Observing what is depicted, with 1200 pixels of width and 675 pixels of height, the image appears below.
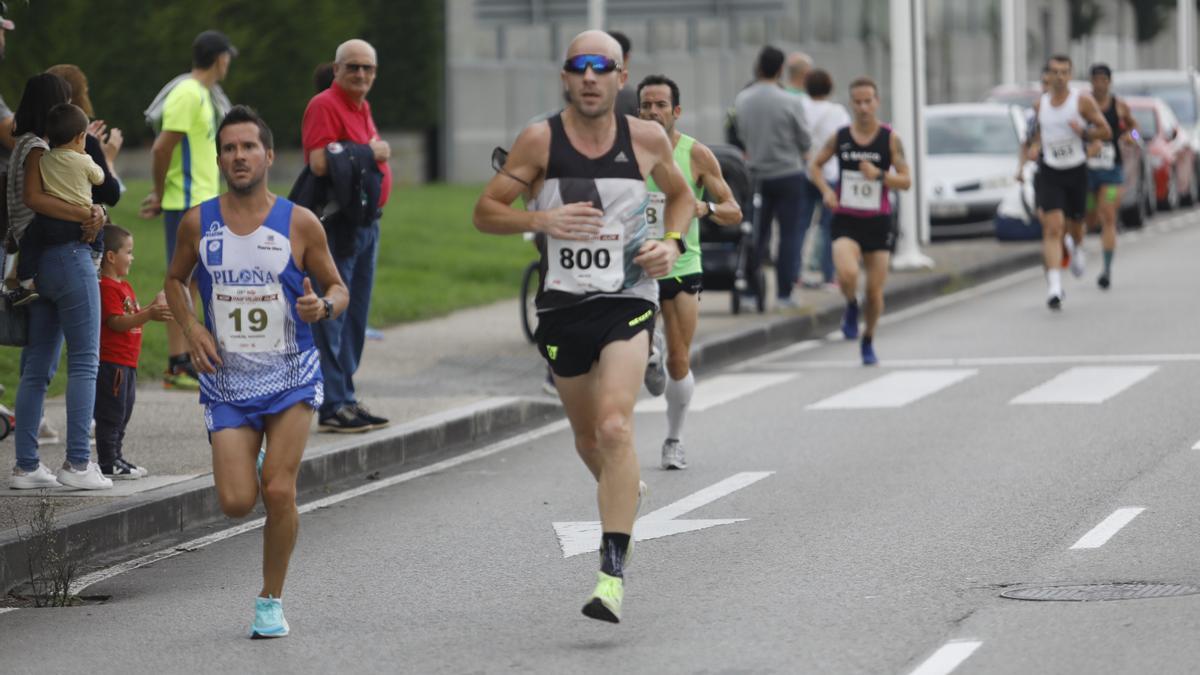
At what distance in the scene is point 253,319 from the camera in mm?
7586

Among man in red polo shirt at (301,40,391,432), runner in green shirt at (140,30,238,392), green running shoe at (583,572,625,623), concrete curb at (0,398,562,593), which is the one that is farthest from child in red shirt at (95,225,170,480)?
green running shoe at (583,572,625,623)

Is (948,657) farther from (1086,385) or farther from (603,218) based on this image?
(1086,385)

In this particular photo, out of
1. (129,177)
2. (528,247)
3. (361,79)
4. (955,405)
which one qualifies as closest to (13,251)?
(361,79)

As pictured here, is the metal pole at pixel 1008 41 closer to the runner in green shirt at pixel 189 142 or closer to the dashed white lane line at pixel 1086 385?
the dashed white lane line at pixel 1086 385

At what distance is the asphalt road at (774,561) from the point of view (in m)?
7.12

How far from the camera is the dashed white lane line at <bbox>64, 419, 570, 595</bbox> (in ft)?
29.5

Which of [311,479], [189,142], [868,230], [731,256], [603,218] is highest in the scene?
[189,142]

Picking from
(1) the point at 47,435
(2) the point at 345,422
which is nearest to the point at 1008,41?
(2) the point at 345,422

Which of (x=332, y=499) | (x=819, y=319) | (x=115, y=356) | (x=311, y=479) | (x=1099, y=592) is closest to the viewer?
(x=1099, y=592)

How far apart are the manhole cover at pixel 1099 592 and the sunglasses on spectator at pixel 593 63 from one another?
2.18 m

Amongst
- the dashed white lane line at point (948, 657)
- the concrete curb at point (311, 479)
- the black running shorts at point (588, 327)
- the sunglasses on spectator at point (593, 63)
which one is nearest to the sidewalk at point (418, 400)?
the concrete curb at point (311, 479)

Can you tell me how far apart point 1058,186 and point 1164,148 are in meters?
12.7

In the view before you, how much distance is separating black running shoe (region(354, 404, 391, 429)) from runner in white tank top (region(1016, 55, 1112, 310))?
313 inches

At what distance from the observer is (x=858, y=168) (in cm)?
1543
